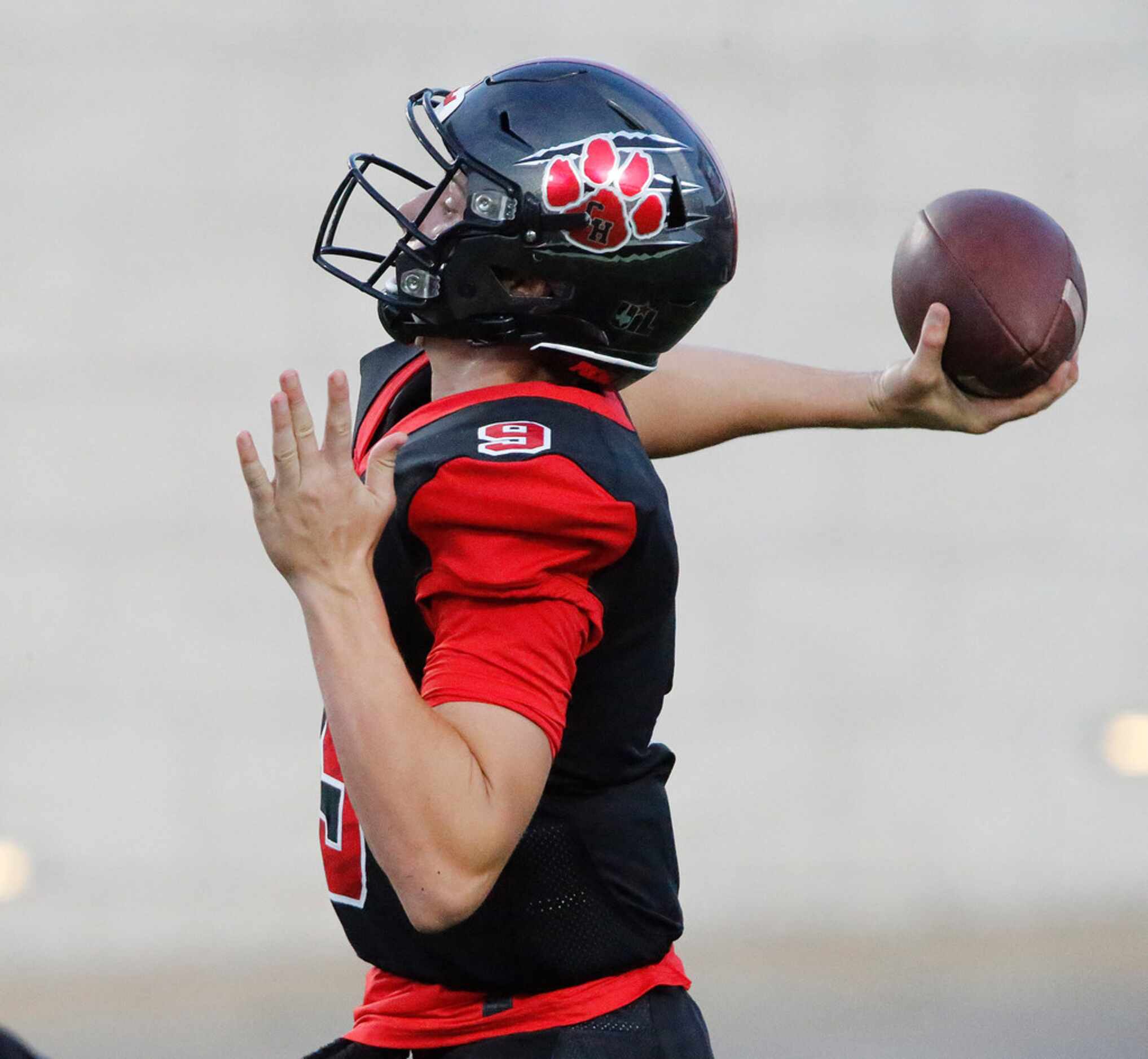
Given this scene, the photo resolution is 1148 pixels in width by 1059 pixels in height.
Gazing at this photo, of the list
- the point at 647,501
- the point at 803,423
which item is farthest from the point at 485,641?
the point at 803,423

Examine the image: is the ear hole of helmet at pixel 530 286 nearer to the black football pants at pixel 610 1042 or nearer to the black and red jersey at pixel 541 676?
the black and red jersey at pixel 541 676

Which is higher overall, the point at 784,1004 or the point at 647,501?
the point at 647,501

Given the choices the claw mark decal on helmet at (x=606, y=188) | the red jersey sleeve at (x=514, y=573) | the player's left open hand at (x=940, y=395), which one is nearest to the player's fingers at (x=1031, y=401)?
the player's left open hand at (x=940, y=395)

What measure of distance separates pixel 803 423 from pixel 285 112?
92.6 inches

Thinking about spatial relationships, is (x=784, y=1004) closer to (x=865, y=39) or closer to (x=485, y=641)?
(x=865, y=39)

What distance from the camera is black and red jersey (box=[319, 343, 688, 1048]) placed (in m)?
1.64

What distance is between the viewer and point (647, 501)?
69.4 inches

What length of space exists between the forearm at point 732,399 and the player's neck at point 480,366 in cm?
47

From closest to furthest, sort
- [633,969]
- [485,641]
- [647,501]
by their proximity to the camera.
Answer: [485,641], [647,501], [633,969]

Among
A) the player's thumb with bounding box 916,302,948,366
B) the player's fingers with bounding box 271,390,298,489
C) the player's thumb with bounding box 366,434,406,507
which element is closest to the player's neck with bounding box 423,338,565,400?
the player's thumb with bounding box 366,434,406,507

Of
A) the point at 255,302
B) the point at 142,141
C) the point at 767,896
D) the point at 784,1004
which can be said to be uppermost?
the point at 142,141

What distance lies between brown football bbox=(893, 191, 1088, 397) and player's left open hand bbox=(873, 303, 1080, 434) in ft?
0.06

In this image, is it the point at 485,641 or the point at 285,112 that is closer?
the point at 485,641

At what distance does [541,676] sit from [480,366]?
1.48 feet
